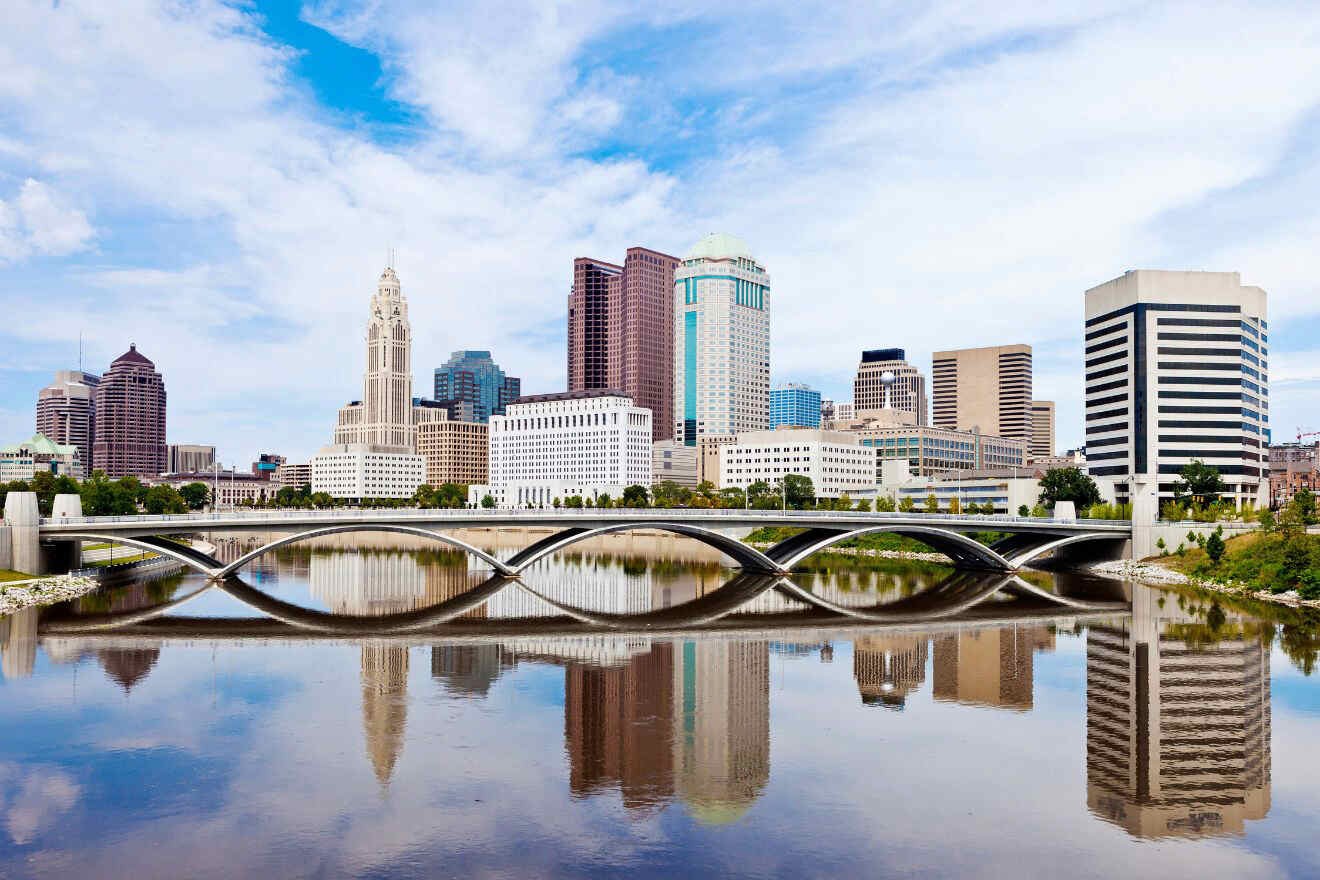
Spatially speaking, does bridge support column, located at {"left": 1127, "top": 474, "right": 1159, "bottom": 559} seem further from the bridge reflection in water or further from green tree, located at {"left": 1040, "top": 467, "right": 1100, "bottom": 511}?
green tree, located at {"left": 1040, "top": 467, "right": 1100, "bottom": 511}

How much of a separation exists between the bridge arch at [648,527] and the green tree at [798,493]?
7238 cm

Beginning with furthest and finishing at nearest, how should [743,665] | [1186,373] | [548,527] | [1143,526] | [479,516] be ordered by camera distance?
[1186,373]
[1143,526]
[548,527]
[479,516]
[743,665]

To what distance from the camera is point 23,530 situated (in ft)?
250

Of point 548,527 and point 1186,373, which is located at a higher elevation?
point 1186,373

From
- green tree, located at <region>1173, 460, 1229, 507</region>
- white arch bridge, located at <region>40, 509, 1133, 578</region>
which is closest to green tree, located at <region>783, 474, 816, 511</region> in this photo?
green tree, located at <region>1173, 460, 1229, 507</region>

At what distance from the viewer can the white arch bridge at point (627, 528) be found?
253 ft

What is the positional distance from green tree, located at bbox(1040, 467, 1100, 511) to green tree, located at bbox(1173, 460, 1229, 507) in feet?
38.9

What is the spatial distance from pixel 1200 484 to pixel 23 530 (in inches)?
5530

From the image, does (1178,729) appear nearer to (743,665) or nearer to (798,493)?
(743,665)

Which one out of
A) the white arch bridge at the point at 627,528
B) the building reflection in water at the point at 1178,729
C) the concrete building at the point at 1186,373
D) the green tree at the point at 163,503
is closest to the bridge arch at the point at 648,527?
the white arch bridge at the point at 627,528

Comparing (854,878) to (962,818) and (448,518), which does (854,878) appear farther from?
(448,518)

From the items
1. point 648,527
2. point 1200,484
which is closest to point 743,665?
point 648,527

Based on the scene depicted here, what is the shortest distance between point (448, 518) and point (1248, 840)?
64.6m

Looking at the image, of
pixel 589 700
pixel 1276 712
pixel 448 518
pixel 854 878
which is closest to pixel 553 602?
pixel 448 518
